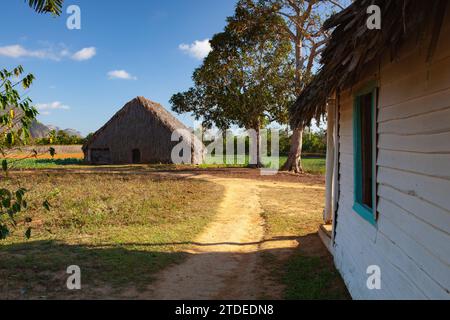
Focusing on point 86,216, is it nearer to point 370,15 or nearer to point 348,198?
point 348,198

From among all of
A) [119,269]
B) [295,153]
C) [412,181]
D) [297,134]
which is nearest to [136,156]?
[295,153]

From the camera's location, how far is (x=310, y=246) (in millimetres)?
7711

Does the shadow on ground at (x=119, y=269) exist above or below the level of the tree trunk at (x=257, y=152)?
below

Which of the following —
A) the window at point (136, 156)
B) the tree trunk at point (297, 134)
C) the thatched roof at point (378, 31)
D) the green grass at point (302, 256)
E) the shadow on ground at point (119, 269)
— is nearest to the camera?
the thatched roof at point (378, 31)

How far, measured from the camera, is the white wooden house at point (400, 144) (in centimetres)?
262

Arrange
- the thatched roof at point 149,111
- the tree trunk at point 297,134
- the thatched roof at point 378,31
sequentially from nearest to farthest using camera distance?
the thatched roof at point 378,31
the tree trunk at point 297,134
the thatched roof at point 149,111

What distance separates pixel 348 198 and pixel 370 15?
3369 mm

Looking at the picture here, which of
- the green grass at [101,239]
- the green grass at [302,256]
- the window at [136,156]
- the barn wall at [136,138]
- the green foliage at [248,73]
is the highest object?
the green foliage at [248,73]

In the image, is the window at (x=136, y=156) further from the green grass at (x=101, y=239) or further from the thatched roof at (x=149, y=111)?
the green grass at (x=101, y=239)

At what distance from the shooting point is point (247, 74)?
2561cm

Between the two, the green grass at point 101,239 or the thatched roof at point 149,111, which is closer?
the green grass at point 101,239

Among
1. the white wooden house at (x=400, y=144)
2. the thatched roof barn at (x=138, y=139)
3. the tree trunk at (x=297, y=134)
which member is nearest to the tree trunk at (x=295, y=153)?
the tree trunk at (x=297, y=134)
